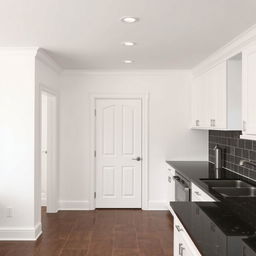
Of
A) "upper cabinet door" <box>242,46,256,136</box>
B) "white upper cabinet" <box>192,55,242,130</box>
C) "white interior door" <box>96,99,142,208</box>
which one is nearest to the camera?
"upper cabinet door" <box>242,46,256,136</box>

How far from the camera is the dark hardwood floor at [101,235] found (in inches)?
159

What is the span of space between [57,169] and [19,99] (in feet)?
6.22

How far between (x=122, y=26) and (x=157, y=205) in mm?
3703

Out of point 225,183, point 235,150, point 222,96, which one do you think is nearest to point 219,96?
point 222,96

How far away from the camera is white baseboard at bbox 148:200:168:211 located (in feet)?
20.0

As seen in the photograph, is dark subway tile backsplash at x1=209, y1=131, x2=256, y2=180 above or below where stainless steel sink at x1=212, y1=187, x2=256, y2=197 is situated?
above

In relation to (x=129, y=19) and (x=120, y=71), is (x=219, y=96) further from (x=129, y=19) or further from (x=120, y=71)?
(x=120, y=71)

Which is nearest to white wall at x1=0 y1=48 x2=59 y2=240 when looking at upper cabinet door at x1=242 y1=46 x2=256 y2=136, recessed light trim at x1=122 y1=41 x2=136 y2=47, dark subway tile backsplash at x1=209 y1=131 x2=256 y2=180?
recessed light trim at x1=122 y1=41 x2=136 y2=47

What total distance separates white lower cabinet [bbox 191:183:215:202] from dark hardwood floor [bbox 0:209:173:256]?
0.75 metres

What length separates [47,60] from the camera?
4859mm

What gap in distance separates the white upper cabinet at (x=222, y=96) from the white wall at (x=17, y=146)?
2426 millimetres

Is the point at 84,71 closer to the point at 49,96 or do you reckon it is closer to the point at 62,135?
the point at 49,96

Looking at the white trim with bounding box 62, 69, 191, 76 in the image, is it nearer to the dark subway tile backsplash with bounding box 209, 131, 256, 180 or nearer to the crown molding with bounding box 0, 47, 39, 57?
the dark subway tile backsplash with bounding box 209, 131, 256, 180

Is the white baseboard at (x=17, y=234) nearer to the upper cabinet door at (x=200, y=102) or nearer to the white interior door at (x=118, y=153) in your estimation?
the white interior door at (x=118, y=153)
